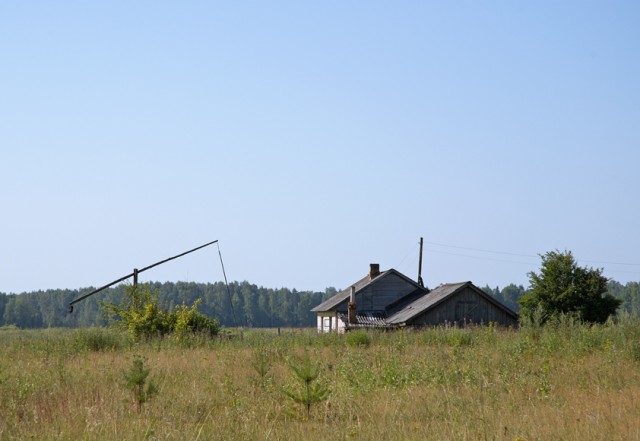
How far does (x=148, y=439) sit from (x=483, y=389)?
18.8 ft

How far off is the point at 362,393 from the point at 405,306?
1653 inches

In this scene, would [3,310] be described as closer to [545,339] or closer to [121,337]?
[121,337]

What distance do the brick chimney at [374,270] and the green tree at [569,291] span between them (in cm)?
→ 1071

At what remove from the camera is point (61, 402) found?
35.5ft

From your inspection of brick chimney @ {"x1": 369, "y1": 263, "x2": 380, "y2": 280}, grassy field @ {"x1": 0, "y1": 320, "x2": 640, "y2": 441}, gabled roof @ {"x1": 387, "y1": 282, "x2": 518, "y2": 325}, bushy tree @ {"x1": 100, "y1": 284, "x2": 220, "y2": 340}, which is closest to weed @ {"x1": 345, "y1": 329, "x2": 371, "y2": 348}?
grassy field @ {"x1": 0, "y1": 320, "x2": 640, "y2": 441}

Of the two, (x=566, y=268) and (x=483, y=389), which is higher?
(x=566, y=268)

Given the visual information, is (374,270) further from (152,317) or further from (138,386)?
(138,386)

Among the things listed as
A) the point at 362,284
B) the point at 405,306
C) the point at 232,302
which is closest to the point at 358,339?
the point at 405,306

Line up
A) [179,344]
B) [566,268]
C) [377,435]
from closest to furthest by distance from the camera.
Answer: [377,435], [179,344], [566,268]

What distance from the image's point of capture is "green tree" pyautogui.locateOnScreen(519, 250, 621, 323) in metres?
54.0

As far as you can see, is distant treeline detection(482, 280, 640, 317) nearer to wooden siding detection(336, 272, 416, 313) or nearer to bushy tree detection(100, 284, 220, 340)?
wooden siding detection(336, 272, 416, 313)

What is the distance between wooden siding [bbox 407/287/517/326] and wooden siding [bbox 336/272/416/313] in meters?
8.31

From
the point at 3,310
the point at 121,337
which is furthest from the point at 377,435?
the point at 3,310

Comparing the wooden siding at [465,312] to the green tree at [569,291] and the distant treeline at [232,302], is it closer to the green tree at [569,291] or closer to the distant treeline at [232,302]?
the green tree at [569,291]
